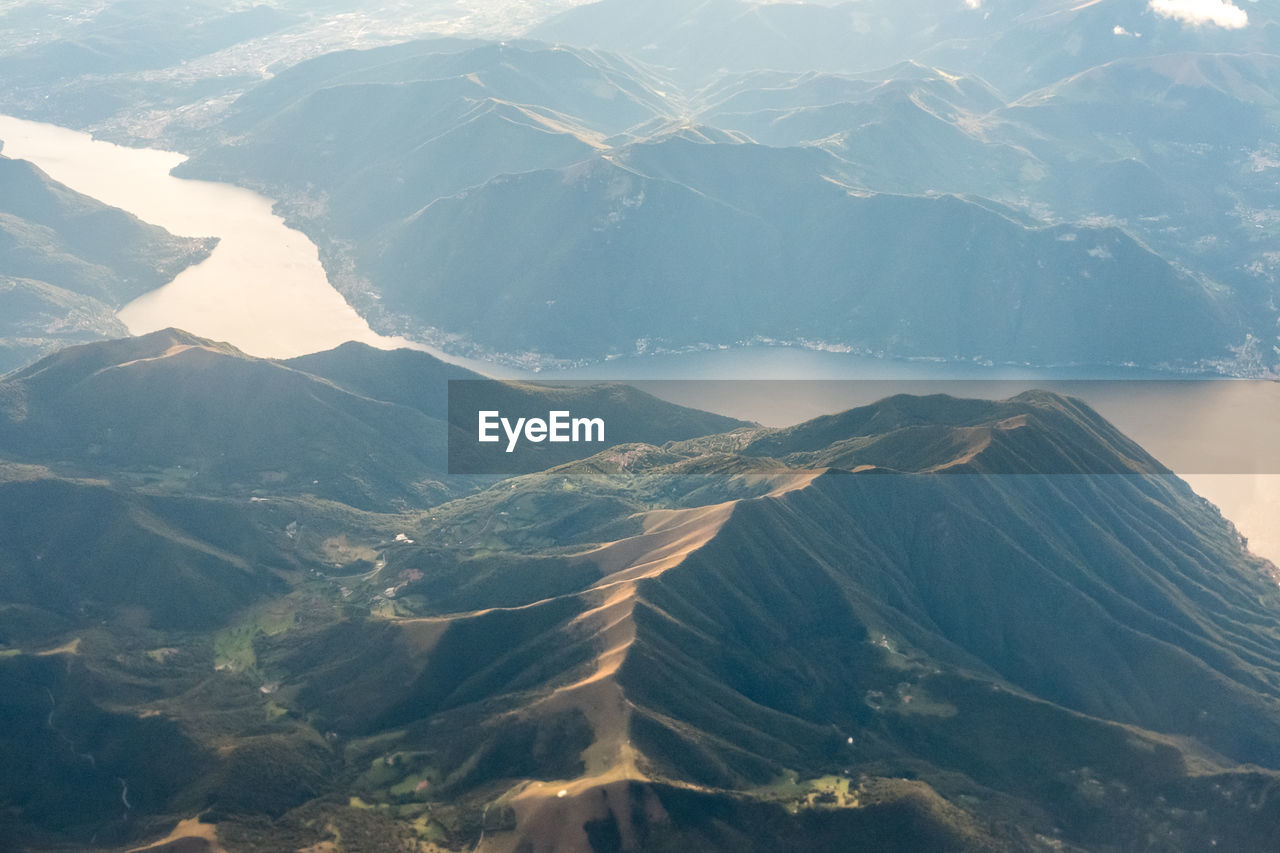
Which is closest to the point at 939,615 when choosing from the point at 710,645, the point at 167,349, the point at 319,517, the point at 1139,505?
the point at 710,645

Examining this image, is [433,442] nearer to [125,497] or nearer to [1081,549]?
[125,497]

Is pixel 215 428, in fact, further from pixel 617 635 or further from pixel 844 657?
pixel 844 657
